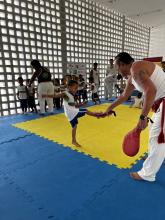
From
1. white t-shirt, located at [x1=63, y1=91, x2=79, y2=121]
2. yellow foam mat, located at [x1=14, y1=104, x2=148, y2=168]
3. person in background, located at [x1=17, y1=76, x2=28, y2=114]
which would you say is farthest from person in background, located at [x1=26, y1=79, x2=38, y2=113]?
white t-shirt, located at [x1=63, y1=91, x2=79, y2=121]

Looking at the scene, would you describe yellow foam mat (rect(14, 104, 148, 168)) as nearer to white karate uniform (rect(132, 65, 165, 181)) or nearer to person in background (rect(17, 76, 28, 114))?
white karate uniform (rect(132, 65, 165, 181))

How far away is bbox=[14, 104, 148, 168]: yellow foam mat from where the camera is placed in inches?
129

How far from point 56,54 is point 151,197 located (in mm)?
6927

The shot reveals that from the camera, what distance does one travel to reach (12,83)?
6.61 m

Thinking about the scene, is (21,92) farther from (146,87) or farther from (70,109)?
(146,87)

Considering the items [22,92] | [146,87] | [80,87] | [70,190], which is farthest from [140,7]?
[70,190]

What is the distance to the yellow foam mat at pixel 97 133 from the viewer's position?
10.7 ft

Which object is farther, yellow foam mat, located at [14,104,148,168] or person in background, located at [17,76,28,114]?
person in background, located at [17,76,28,114]

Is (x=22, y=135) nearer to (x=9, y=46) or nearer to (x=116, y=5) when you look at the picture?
(x=9, y=46)

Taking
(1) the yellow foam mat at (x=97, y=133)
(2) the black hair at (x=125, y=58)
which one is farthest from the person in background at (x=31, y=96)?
(2) the black hair at (x=125, y=58)

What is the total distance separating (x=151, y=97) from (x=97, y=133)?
2.55 m

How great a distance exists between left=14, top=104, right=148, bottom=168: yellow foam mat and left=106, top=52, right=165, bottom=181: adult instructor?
0.63 meters

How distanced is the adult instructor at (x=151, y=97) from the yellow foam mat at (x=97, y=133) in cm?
63

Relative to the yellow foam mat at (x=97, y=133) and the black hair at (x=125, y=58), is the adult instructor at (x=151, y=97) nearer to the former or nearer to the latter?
the black hair at (x=125, y=58)
